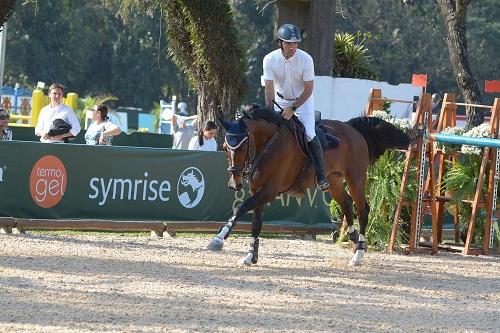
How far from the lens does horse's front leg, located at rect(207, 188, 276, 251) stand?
480 inches

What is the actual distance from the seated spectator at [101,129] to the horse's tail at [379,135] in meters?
4.14

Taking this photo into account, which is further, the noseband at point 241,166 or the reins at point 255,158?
the reins at point 255,158

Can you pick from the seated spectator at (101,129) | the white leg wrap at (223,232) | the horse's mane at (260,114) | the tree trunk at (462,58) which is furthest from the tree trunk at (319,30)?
the white leg wrap at (223,232)

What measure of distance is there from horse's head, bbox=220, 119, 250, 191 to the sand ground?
1.01m

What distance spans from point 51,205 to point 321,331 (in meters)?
7.21

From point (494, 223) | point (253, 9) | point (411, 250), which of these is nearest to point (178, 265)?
point (411, 250)

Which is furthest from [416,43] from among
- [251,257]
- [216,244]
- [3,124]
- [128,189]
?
[216,244]

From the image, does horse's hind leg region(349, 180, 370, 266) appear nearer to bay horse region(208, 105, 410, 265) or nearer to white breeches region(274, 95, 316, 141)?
bay horse region(208, 105, 410, 265)

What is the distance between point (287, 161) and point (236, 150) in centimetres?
95

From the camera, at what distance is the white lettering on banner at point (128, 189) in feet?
50.2

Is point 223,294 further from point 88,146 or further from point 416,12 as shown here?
point 416,12

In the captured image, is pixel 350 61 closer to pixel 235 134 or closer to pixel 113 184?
pixel 113 184

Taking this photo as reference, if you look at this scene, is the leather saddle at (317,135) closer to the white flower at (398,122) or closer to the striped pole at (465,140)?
the striped pole at (465,140)

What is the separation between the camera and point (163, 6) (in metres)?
19.0
